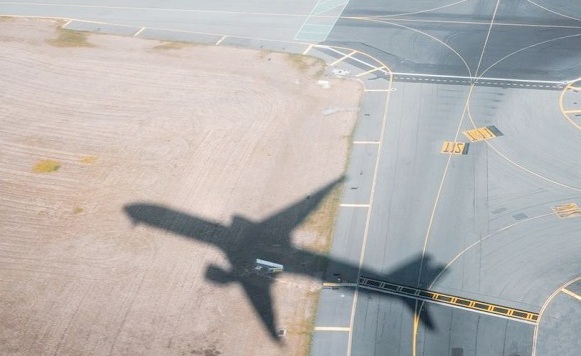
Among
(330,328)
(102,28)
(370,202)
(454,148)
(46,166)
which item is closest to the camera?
(330,328)

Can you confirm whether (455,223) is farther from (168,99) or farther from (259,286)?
(168,99)

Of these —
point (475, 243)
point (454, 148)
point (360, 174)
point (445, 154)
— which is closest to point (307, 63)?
point (360, 174)

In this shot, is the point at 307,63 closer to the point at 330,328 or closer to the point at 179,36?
the point at 179,36

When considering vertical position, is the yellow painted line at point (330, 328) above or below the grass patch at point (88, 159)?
below

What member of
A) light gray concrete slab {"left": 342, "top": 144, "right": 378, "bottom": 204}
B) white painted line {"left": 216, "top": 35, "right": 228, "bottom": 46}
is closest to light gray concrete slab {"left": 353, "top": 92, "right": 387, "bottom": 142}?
light gray concrete slab {"left": 342, "top": 144, "right": 378, "bottom": 204}

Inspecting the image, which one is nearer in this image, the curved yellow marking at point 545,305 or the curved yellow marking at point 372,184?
the curved yellow marking at point 545,305

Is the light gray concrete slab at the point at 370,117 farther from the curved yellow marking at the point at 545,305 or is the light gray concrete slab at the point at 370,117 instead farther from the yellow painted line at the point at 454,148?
the curved yellow marking at the point at 545,305

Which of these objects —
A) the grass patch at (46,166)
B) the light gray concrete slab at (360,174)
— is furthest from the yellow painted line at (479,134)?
the grass patch at (46,166)
